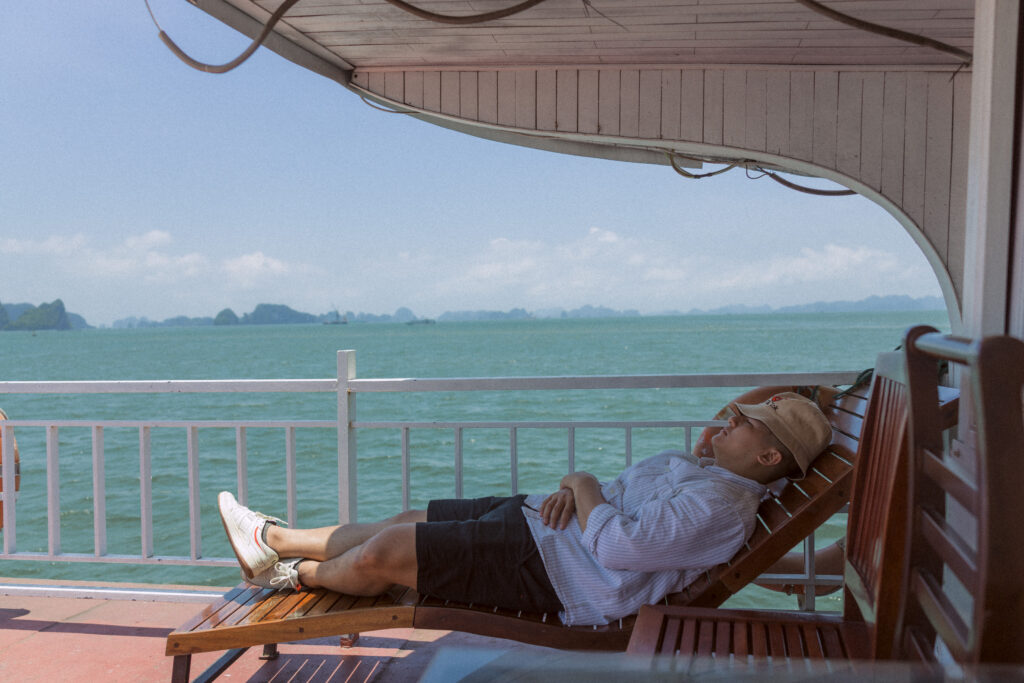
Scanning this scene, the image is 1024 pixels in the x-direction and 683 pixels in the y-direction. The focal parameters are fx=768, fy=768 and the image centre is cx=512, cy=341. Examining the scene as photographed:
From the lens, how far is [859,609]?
66.6 inches

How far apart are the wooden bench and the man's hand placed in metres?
0.43

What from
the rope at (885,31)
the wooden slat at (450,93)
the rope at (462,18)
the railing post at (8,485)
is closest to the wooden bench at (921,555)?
the rope at (885,31)

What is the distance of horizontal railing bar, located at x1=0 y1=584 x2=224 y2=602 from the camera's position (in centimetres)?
327

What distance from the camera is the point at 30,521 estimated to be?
13.3 m

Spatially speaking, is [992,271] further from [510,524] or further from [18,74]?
[18,74]

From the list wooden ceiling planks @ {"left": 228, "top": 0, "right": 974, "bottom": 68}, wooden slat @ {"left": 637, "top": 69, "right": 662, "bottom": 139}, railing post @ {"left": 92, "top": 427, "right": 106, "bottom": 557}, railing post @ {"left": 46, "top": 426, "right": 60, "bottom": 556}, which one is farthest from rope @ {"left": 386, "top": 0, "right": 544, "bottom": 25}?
railing post @ {"left": 46, "top": 426, "right": 60, "bottom": 556}

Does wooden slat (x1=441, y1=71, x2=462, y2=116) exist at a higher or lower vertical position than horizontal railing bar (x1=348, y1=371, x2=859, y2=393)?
higher

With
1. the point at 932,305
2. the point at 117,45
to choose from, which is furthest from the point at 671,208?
the point at 117,45

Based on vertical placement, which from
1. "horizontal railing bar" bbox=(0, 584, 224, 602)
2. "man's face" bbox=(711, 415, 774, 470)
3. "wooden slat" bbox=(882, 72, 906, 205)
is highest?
"wooden slat" bbox=(882, 72, 906, 205)

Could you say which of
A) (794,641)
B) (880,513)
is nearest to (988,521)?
(880,513)

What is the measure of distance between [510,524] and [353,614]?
513 mm

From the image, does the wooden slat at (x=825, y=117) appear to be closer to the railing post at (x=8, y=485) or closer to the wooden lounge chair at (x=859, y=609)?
the wooden lounge chair at (x=859, y=609)

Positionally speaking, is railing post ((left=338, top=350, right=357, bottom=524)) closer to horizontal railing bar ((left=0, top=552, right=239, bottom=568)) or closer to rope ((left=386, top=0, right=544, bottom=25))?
horizontal railing bar ((left=0, top=552, right=239, bottom=568))

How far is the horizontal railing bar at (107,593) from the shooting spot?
3.27 metres
